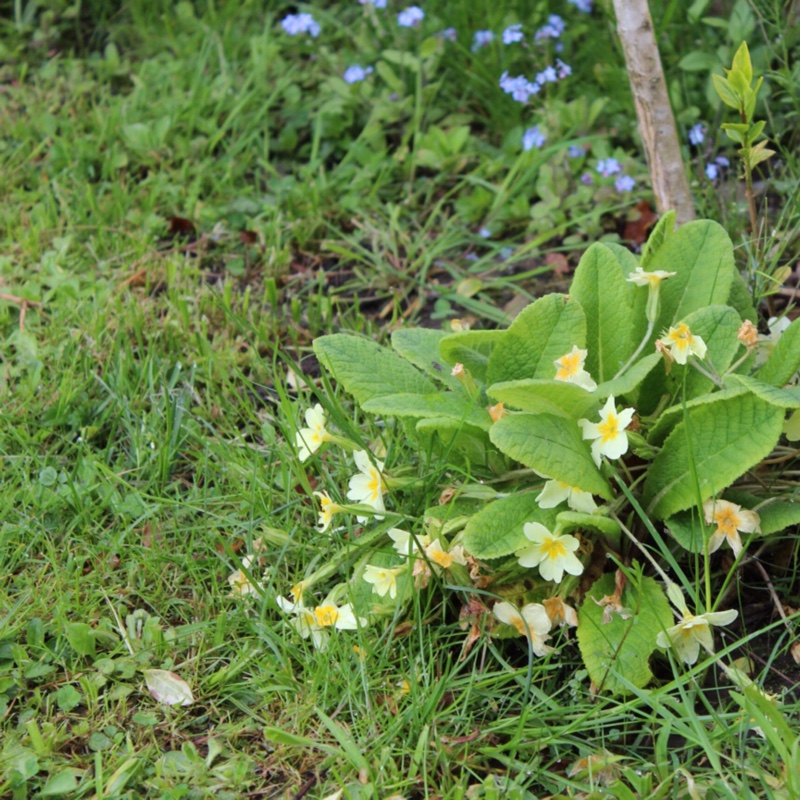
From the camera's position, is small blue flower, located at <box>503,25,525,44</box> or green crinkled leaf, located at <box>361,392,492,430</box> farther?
small blue flower, located at <box>503,25,525,44</box>

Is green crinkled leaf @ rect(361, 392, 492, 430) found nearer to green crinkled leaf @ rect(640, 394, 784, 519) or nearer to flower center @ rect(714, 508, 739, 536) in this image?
green crinkled leaf @ rect(640, 394, 784, 519)

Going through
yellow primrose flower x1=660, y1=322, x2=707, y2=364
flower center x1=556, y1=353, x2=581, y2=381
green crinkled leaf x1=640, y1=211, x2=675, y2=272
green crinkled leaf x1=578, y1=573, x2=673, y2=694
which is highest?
green crinkled leaf x1=640, y1=211, x2=675, y2=272

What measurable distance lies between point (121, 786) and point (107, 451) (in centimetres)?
101

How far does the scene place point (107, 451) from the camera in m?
2.65

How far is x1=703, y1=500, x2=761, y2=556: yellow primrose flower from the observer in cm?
199

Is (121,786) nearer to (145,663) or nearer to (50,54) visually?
(145,663)

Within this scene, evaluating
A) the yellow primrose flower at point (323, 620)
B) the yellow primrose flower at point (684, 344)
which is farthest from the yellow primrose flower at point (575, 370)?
the yellow primrose flower at point (323, 620)

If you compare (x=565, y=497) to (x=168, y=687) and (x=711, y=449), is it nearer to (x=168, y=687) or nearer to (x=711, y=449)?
(x=711, y=449)

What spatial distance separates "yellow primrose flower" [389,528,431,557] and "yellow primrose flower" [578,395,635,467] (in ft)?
1.27

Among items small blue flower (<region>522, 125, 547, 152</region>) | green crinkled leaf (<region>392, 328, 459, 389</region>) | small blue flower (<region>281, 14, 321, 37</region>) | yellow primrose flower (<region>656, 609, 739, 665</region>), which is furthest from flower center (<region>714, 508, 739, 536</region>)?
small blue flower (<region>281, 14, 321, 37</region>)

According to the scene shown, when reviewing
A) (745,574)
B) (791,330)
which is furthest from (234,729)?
(791,330)

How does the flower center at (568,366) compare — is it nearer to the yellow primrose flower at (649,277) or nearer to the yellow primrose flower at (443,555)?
the yellow primrose flower at (649,277)

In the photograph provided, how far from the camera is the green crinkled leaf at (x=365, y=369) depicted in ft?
7.32

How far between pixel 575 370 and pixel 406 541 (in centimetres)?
49
